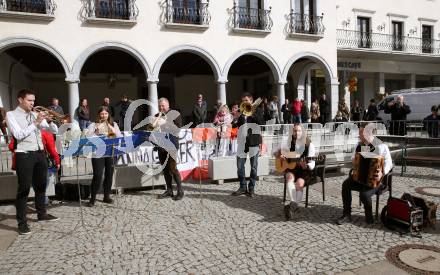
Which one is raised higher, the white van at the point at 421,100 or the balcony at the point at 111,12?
the balcony at the point at 111,12

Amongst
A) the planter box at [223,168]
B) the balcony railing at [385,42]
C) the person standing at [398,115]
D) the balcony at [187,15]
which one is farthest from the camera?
the balcony railing at [385,42]

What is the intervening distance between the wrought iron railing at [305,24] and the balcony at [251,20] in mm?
1233

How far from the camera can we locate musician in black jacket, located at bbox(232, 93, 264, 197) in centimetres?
670

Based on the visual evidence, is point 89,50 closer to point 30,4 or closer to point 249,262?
point 30,4

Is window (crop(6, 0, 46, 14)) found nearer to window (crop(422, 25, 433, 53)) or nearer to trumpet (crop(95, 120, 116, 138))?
trumpet (crop(95, 120, 116, 138))

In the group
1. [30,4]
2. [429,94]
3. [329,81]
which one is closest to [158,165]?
[30,4]

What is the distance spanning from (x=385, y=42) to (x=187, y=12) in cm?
1495

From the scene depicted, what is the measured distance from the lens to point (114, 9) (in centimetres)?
1422

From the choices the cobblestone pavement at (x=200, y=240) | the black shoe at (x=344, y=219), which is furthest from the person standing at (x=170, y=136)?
the black shoe at (x=344, y=219)

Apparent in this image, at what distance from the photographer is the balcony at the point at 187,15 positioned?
14.9 meters

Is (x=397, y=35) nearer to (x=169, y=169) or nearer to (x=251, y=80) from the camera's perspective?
(x=251, y=80)

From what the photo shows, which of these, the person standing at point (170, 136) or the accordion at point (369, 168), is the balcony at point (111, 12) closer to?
the person standing at point (170, 136)

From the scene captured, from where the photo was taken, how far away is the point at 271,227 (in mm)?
5012

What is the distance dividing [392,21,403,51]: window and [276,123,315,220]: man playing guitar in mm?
21554
